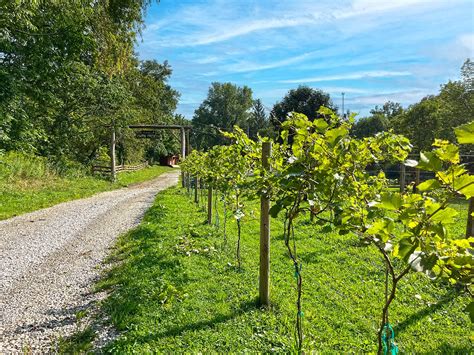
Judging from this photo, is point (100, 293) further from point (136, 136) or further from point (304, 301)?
point (136, 136)

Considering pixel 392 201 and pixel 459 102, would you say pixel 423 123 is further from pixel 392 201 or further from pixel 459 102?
pixel 392 201

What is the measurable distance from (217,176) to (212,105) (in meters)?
61.8

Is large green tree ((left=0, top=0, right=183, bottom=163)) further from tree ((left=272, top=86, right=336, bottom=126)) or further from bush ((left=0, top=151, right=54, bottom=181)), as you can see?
tree ((left=272, top=86, right=336, bottom=126))

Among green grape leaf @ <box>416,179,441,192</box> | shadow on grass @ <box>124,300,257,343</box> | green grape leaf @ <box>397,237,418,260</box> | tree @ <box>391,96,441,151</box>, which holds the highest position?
tree @ <box>391,96,441,151</box>

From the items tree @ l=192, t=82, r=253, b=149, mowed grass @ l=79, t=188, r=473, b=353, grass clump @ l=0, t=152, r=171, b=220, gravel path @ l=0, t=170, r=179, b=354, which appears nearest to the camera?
mowed grass @ l=79, t=188, r=473, b=353

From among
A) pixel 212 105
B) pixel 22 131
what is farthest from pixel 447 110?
pixel 212 105

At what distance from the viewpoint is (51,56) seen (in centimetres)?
1294

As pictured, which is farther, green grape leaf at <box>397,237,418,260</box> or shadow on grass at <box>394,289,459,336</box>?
shadow on grass at <box>394,289,459,336</box>

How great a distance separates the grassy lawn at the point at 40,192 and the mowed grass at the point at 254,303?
22.0ft

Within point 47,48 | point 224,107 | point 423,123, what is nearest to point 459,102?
point 423,123

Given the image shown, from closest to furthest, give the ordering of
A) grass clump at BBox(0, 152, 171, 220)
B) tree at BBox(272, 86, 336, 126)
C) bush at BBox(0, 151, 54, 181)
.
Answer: grass clump at BBox(0, 152, 171, 220) < bush at BBox(0, 151, 54, 181) < tree at BBox(272, 86, 336, 126)

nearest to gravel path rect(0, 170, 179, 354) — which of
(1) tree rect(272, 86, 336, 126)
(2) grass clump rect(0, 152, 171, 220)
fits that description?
(2) grass clump rect(0, 152, 171, 220)

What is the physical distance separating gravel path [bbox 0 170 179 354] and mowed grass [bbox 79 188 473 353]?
0.50 meters

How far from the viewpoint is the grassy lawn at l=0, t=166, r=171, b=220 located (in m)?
11.6
